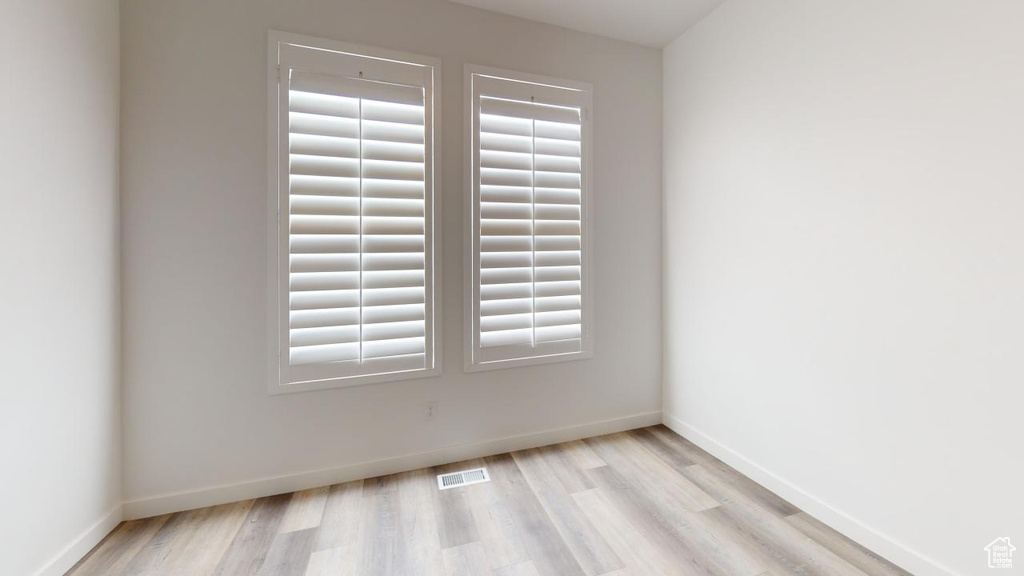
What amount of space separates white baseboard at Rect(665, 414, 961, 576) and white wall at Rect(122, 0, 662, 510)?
1.35 m

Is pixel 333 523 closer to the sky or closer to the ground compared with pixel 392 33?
Result: closer to the ground

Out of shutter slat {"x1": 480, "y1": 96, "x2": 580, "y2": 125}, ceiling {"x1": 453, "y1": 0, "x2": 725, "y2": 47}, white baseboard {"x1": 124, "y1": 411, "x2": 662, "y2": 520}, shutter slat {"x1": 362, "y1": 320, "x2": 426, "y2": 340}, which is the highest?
ceiling {"x1": 453, "y1": 0, "x2": 725, "y2": 47}

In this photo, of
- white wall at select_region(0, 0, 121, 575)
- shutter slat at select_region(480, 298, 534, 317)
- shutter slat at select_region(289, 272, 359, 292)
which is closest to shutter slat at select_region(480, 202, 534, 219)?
shutter slat at select_region(480, 298, 534, 317)

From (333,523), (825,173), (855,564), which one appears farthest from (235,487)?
(825,173)

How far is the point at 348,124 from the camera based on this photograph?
1.99 m

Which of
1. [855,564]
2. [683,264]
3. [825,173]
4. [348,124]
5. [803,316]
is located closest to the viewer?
[855,564]

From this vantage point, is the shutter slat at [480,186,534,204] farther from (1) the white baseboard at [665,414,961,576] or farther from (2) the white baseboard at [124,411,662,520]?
(1) the white baseboard at [665,414,961,576]

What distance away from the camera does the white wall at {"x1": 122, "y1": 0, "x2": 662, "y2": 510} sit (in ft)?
5.75

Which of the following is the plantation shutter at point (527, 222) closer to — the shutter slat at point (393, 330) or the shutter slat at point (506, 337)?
the shutter slat at point (506, 337)

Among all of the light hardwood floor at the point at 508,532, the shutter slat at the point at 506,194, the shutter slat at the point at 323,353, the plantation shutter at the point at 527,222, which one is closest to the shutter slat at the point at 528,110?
the plantation shutter at the point at 527,222

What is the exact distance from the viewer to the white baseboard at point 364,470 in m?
1.80

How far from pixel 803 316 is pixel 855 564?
0.99 m

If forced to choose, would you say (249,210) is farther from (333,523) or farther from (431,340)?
(333,523)

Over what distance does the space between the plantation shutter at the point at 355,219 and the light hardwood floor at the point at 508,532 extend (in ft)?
2.11
